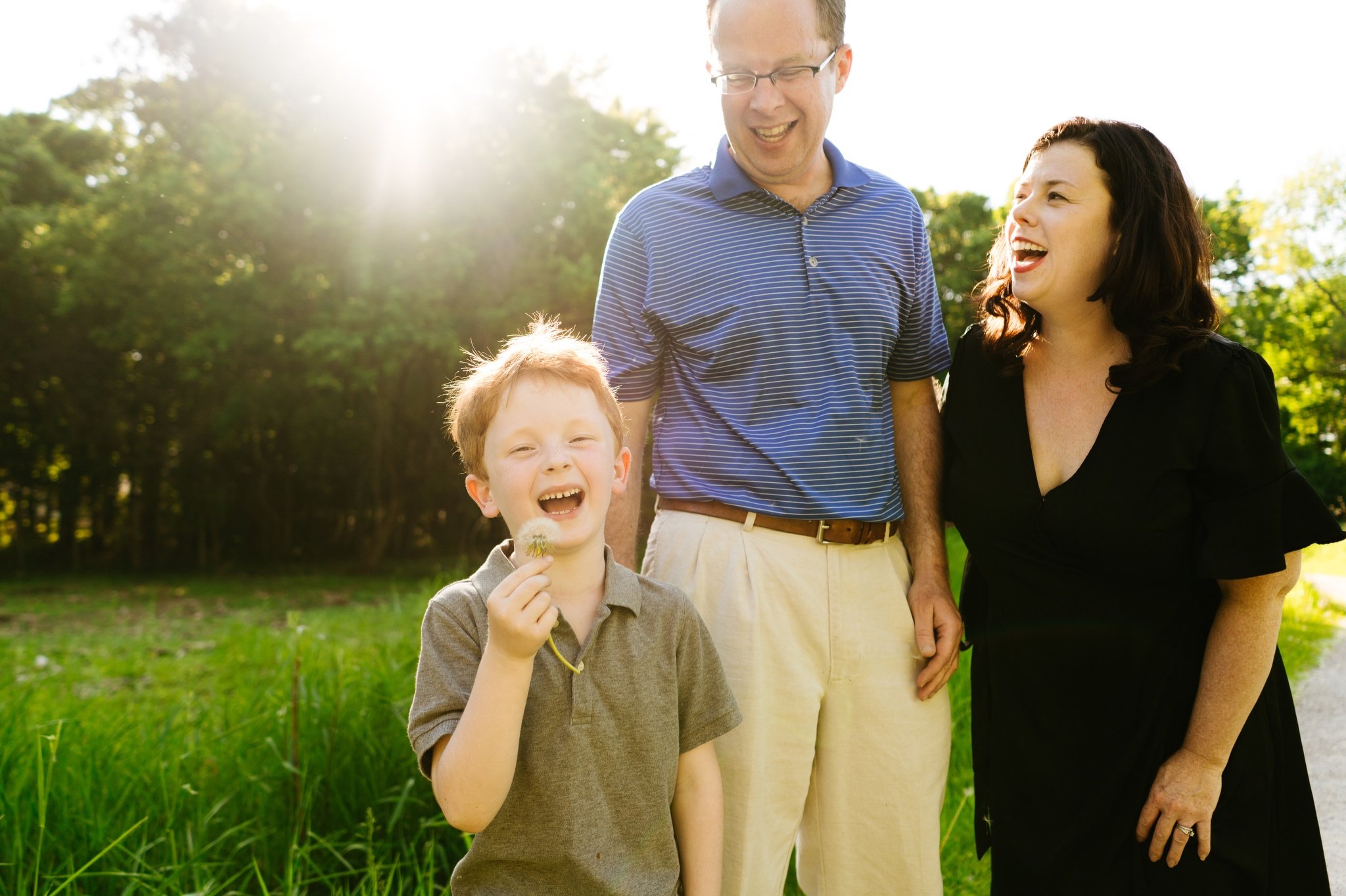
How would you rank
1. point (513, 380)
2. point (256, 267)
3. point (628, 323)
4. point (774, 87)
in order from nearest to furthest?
1. point (513, 380)
2. point (774, 87)
3. point (628, 323)
4. point (256, 267)

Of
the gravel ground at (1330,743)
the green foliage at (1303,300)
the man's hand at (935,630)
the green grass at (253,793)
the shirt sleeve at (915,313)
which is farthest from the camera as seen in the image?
the green foliage at (1303,300)

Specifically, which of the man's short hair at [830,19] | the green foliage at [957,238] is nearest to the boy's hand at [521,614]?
the man's short hair at [830,19]

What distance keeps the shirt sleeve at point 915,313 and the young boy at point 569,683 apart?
934mm

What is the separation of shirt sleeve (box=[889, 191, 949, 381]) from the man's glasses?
1.29 ft

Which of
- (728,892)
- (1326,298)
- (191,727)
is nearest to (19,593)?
(191,727)

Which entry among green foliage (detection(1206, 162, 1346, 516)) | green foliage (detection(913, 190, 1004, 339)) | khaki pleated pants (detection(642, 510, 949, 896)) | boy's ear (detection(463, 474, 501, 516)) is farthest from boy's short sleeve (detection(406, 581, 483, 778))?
green foliage (detection(1206, 162, 1346, 516))

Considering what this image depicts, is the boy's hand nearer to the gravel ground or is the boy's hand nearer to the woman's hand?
the woman's hand

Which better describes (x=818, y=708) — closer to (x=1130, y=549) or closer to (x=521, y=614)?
(x=1130, y=549)

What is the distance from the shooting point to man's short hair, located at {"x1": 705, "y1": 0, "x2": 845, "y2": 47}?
7.00 feet

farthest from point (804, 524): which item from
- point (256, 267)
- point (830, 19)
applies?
point (256, 267)

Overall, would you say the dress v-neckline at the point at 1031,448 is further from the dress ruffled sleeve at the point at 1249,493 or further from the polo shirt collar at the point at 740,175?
the polo shirt collar at the point at 740,175

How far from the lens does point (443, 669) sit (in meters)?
1.51

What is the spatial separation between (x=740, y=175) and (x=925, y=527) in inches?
36.7

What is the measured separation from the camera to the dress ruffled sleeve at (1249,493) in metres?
1.77
